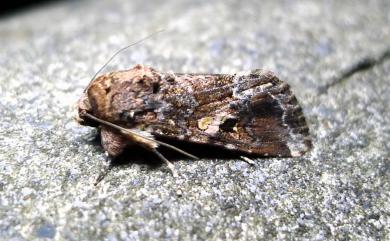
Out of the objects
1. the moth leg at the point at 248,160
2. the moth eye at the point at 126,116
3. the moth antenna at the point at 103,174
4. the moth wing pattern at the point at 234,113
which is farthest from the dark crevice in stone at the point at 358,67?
the moth antenna at the point at 103,174

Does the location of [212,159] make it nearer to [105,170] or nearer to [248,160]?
[248,160]

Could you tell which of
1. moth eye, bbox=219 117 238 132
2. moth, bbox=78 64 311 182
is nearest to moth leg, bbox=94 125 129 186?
moth, bbox=78 64 311 182

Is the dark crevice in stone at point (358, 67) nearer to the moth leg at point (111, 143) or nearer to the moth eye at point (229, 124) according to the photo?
the moth eye at point (229, 124)

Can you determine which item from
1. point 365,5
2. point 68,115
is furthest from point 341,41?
point 68,115

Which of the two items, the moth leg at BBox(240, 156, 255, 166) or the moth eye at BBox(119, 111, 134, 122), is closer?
the moth eye at BBox(119, 111, 134, 122)

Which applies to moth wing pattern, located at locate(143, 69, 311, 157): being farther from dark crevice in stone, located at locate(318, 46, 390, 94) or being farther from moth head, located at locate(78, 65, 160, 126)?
dark crevice in stone, located at locate(318, 46, 390, 94)

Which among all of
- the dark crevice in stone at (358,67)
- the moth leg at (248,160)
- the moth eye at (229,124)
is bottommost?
the moth leg at (248,160)
